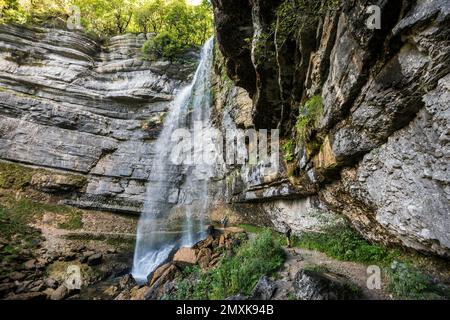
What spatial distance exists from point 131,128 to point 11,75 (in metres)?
7.92

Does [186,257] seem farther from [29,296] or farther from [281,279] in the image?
[29,296]

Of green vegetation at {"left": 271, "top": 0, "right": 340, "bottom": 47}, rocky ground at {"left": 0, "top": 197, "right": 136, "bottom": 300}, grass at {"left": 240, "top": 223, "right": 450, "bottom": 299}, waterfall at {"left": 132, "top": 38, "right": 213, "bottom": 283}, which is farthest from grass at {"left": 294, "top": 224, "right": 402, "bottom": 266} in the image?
rocky ground at {"left": 0, "top": 197, "right": 136, "bottom": 300}

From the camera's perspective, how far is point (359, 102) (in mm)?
4844

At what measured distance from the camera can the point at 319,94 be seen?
21.9ft

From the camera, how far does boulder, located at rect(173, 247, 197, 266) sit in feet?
28.0

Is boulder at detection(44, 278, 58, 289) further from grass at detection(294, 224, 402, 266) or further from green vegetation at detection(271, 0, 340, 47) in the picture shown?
green vegetation at detection(271, 0, 340, 47)

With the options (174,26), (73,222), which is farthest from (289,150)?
(174,26)

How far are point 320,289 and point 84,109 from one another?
17396 millimetres

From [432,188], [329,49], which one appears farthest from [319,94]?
[432,188]

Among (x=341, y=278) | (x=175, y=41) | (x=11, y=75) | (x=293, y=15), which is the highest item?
(x=175, y=41)

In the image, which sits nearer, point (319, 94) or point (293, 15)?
point (293, 15)

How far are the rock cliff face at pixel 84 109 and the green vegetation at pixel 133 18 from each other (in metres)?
1.11

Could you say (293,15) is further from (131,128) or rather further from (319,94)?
(131,128)

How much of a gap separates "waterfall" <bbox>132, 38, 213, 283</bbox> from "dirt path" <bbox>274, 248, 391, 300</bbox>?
24.4ft
